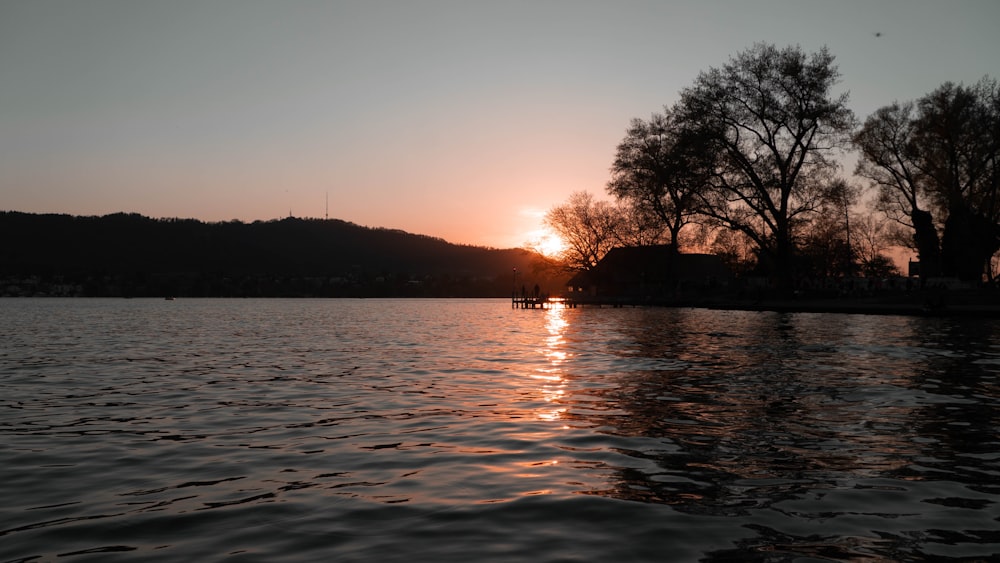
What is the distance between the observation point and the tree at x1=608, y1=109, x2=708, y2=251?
55.2 meters

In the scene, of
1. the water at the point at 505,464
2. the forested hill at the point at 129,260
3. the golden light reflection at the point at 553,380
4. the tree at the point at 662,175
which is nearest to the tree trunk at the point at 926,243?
the tree at the point at 662,175

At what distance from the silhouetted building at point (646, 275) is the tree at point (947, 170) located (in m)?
30.5

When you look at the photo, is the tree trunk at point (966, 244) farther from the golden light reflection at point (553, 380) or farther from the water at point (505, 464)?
the water at point (505, 464)

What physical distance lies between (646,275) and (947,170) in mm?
46477

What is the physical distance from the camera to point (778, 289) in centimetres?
6169

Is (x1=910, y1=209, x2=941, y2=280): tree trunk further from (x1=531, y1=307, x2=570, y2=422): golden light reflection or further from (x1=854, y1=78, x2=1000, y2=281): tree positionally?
(x1=531, y1=307, x2=570, y2=422): golden light reflection

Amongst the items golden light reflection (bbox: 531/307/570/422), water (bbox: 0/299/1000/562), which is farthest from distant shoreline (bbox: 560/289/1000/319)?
water (bbox: 0/299/1000/562)

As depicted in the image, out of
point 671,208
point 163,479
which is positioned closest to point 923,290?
point 671,208

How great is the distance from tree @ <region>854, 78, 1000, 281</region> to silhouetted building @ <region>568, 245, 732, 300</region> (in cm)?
3053

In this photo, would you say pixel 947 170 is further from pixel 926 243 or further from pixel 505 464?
pixel 505 464

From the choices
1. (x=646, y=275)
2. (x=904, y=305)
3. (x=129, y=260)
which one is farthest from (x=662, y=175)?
(x=129, y=260)

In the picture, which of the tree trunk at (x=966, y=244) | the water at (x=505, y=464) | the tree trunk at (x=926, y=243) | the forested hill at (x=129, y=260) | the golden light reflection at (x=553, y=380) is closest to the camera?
the water at (x=505, y=464)

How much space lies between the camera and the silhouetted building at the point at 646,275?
9244 centimetres

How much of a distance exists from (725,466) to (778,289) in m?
57.2
